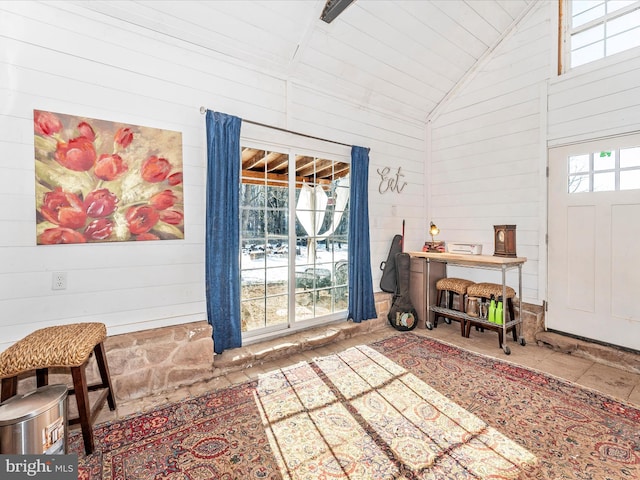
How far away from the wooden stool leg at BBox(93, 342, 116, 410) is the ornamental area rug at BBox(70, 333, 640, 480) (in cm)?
19

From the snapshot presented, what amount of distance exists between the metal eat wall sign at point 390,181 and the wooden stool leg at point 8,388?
3.62 metres

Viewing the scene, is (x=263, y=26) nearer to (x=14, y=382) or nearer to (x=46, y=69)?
(x=46, y=69)

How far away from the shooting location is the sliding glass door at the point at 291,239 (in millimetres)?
3053

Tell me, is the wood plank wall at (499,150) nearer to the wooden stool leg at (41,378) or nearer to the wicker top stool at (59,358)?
the wicker top stool at (59,358)

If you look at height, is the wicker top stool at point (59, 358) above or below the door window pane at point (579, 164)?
below

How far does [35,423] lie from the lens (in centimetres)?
147

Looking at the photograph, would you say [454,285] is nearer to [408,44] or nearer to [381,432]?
[381,432]

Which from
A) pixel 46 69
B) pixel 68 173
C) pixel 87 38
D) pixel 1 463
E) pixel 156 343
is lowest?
pixel 1 463

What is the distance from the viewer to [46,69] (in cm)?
208

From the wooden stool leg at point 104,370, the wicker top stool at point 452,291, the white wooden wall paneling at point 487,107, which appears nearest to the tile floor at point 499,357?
the wooden stool leg at point 104,370

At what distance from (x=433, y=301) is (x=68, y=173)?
387 cm

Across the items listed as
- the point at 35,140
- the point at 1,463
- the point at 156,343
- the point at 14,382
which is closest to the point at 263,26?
the point at 35,140

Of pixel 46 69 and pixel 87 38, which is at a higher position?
pixel 87 38

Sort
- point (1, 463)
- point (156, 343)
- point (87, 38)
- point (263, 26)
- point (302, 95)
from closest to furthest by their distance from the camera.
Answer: point (1, 463) < point (87, 38) < point (156, 343) < point (263, 26) < point (302, 95)
